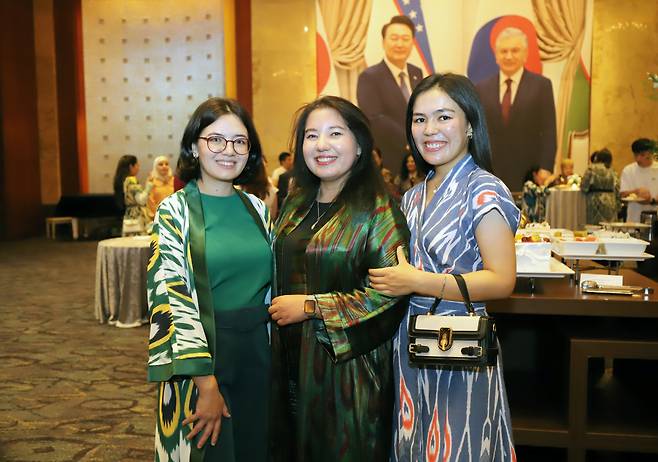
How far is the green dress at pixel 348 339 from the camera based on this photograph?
1847mm

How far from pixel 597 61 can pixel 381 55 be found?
3.75 metres

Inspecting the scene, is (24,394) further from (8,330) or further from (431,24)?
(431,24)

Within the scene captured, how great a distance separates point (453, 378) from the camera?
6.09 feet

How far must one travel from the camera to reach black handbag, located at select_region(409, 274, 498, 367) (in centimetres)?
Answer: 172

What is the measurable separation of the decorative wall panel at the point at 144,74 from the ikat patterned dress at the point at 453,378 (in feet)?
38.5

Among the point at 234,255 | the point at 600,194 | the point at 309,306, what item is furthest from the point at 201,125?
the point at 600,194

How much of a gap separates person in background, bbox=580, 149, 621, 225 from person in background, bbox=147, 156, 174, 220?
498 cm

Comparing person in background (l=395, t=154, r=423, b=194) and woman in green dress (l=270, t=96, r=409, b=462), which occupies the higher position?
person in background (l=395, t=154, r=423, b=194)

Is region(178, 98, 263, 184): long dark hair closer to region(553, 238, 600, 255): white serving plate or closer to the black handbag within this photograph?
the black handbag

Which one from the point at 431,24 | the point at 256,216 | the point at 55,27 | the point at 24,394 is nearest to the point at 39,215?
the point at 55,27

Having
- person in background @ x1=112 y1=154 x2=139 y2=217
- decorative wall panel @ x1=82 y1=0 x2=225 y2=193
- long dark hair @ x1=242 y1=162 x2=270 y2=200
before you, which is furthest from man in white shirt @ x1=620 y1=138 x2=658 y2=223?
decorative wall panel @ x1=82 y1=0 x2=225 y2=193

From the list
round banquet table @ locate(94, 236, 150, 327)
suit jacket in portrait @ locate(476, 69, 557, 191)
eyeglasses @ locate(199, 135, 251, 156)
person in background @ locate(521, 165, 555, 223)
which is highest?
suit jacket in portrait @ locate(476, 69, 557, 191)

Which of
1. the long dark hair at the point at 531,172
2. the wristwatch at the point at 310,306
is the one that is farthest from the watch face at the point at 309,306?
the long dark hair at the point at 531,172

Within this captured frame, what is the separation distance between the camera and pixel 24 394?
405 centimetres
